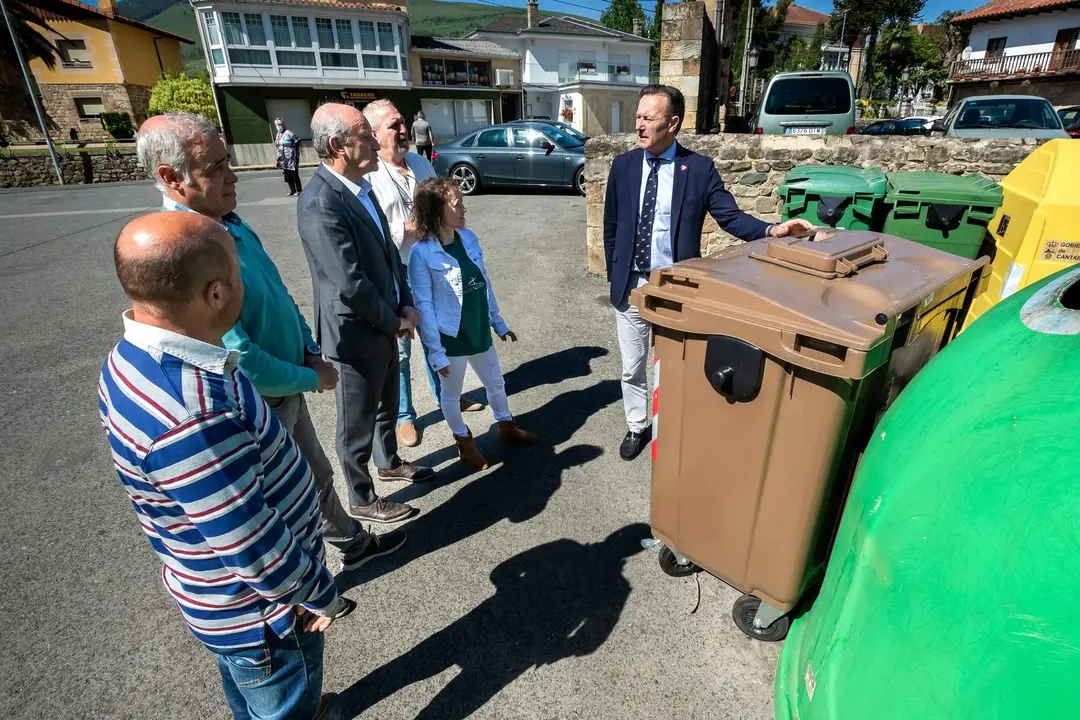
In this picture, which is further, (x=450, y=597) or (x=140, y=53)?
(x=140, y=53)

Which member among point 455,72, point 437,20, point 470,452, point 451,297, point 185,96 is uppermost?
point 437,20

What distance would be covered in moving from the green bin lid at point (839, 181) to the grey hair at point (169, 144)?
11.9 ft

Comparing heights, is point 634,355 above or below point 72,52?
below

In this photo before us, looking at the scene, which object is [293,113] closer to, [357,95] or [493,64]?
[357,95]

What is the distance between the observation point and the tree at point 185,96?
85.6 feet

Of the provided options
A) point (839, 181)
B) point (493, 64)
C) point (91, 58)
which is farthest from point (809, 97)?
point (91, 58)

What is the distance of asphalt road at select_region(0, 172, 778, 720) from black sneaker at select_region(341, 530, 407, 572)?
6cm

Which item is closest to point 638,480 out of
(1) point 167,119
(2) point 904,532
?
(2) point 904,532

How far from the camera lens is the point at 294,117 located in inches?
1131

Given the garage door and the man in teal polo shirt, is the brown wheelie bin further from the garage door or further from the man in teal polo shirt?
the garage door

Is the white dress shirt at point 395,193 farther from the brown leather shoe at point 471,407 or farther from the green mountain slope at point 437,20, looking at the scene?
the green mountain slope at point 437,20

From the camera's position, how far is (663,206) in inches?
123

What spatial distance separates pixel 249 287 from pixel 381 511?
1.44 metres

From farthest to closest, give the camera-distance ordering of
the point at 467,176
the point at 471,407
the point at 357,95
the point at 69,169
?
the point at 357,95 < the point at 69,169 < the point at 467,176 < the point at 471,407
